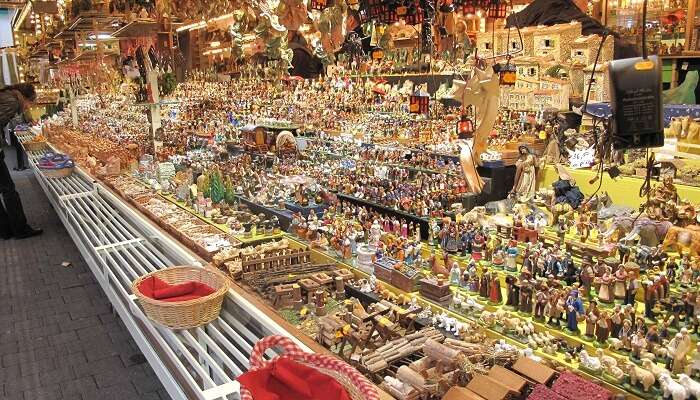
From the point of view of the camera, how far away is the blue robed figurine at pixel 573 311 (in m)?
2.56

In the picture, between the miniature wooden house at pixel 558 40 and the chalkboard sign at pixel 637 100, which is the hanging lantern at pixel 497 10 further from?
the miniature wooden house at pixel 558 40

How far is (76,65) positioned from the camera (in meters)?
10.1

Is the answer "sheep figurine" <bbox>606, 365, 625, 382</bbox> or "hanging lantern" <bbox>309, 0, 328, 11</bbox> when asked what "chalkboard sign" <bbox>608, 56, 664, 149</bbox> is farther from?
"hanging lantern" <bbox>309, 0, 328, 11</bbox>

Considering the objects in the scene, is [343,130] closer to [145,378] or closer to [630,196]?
[630,196]

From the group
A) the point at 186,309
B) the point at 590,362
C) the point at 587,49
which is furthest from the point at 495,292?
the point at 587,49

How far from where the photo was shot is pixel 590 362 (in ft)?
7.47

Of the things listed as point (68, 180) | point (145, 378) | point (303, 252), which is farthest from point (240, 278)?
point (68, 180)

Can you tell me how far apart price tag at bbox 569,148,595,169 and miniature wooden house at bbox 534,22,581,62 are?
4.18 feet

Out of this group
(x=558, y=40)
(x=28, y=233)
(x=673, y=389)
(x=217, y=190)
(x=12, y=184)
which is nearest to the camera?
(x=673, y=389)

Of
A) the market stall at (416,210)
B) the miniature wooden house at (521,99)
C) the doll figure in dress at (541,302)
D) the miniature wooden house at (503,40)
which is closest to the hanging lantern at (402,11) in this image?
the market stall at (416,210)

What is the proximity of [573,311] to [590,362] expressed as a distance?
1.06 ft

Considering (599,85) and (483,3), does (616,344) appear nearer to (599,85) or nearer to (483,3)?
(483,3)

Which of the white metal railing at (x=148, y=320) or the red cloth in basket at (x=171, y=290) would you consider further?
the red cloth in basket at (x=171, y=290)

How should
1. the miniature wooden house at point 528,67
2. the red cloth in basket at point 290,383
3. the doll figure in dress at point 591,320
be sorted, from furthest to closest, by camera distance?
1. the miniature wooden house at point 528,67
2. the doll figure in dress at point 591,320
3. the red cloth in basket at point 290,383
